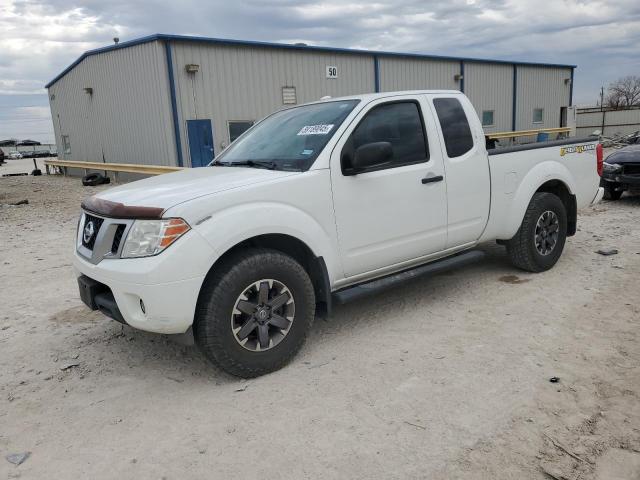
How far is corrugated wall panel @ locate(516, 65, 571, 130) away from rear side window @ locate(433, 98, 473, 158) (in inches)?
955

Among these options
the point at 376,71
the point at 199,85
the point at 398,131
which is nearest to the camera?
the point at 398,131

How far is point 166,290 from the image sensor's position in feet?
10.2

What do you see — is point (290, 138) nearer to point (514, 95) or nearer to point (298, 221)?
point (298, 221)

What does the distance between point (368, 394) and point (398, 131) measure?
220cm

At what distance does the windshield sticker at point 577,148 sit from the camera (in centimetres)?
566

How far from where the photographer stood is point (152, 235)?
10.4ft

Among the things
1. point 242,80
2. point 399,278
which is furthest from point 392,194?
point 242,80

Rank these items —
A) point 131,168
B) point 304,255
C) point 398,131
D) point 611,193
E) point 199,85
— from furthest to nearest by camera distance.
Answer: point 199,85 → point 131,168 → point 611,193 → point 398,131 → point 304,255

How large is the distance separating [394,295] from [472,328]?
1.05 m

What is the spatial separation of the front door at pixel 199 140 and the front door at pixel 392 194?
41.2ft

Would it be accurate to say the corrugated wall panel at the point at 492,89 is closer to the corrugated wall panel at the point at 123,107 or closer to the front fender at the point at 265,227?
the corrugated wall panel at the point at 123,107

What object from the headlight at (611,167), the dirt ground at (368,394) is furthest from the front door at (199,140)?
the dirt ground at (368,394)

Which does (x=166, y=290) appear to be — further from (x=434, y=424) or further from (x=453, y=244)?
(x=453, y=244)

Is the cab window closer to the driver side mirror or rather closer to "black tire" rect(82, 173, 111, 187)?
the driver side mirror
